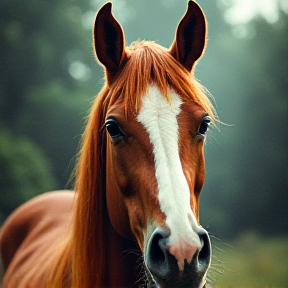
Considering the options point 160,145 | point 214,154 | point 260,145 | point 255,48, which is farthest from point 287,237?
point 160,145

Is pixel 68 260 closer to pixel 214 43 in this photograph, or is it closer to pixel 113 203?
pixel 113 203

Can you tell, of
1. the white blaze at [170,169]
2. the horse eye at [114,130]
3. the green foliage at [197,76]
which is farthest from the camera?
the green foliage at [197,76]

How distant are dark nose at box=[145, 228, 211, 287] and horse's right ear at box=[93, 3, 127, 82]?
0.84 m

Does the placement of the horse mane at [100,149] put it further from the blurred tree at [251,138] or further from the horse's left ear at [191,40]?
the blurred tree at [251,138]

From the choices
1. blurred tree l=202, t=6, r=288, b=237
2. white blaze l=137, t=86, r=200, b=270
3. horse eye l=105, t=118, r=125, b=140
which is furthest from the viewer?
blurred tree l=202, t=6, r=288, b=237

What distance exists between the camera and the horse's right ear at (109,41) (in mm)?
1880

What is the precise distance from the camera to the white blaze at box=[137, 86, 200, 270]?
1334 millimetres

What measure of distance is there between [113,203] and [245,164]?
10420 mm

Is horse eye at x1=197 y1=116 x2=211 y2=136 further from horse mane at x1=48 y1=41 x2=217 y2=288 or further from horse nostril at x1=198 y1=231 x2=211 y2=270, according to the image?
horse nostril at x1=198 y1=231 x2=211 y2=270

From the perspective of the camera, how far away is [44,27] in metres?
11.3

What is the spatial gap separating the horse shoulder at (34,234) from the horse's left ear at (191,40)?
1.28 meters

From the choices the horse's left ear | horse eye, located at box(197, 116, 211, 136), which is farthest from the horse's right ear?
horse eye, located at box(197, 116, 211, 136)

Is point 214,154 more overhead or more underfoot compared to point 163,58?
more underfoot

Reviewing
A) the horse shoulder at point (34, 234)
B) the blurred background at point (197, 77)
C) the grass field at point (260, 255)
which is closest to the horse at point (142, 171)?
the horse shoulder at point (34, 234)
